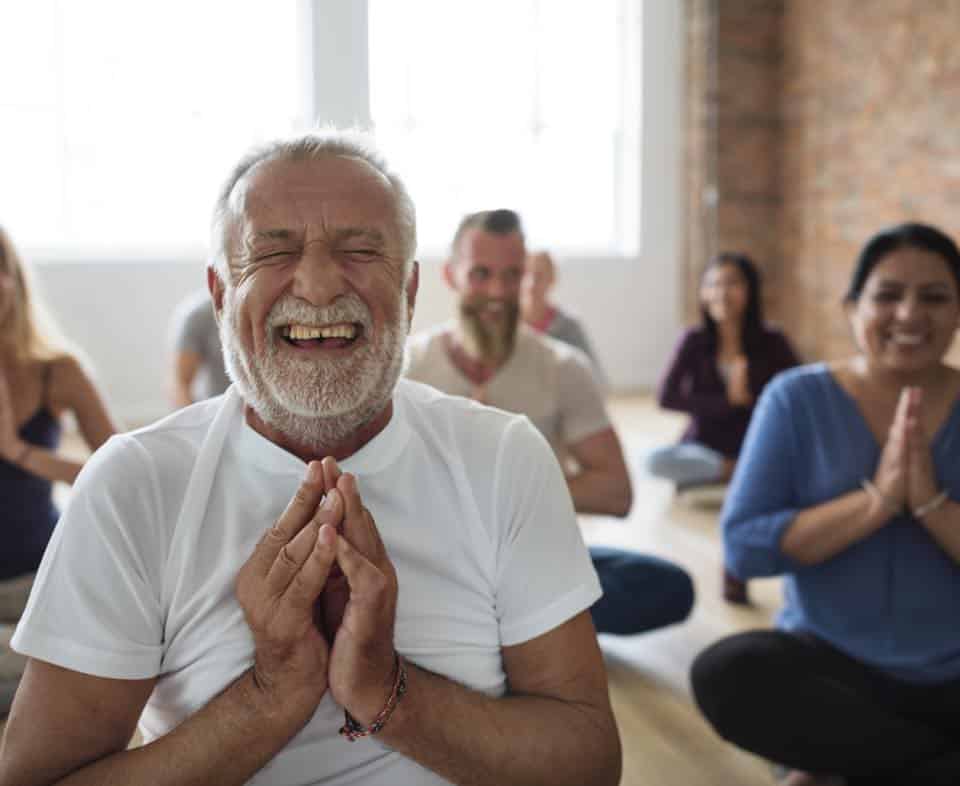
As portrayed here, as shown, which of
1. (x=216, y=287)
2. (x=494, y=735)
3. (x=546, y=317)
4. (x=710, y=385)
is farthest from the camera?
(x=710, y=385)

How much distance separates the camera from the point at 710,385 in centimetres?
451

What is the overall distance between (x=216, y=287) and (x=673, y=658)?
6.18ft

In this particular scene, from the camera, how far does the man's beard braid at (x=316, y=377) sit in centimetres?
125

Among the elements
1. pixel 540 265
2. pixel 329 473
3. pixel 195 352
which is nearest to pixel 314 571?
pixel 329 473

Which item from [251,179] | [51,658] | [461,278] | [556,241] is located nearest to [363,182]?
[251,179]

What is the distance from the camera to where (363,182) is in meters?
1.29

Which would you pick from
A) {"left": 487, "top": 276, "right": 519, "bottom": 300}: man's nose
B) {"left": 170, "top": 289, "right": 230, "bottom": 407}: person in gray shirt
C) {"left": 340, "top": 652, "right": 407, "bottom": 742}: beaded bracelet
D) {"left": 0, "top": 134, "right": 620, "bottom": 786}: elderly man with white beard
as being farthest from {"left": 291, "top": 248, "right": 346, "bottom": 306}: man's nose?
{"left": 170, "top": 289, "right": 230, "bottom": 407}: person in gray shirt

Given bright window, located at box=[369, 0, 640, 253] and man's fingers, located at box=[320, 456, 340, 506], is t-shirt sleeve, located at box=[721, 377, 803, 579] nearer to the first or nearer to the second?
man's fingers, located at box=[320, 456, 340, 506]

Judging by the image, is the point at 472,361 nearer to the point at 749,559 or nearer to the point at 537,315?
the point at 749,559

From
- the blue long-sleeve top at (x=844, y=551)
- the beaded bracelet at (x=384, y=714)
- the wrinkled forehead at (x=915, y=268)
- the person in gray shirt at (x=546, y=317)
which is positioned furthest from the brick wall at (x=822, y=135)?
the beaded bracelet at (x=384, y=714)

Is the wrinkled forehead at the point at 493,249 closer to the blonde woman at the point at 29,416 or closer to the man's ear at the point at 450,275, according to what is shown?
the man's ear at the point at 450,275

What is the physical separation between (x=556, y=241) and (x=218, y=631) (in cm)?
708

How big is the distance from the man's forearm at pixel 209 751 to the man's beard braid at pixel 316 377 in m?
0.31

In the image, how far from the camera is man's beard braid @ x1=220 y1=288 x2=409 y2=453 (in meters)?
1.25
